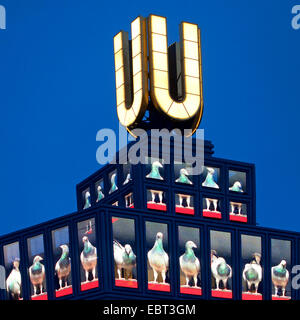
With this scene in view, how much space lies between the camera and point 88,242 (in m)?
146

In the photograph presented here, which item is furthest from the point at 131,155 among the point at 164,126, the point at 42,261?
the point at 42,261

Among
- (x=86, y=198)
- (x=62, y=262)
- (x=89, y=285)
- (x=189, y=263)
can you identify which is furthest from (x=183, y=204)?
(x=89, y=285)

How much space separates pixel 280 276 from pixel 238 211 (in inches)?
348

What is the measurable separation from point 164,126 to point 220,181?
900 centimetres

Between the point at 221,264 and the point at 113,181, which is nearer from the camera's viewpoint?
the point at 221,264

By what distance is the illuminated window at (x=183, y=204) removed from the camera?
511 ft

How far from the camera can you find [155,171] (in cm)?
15488

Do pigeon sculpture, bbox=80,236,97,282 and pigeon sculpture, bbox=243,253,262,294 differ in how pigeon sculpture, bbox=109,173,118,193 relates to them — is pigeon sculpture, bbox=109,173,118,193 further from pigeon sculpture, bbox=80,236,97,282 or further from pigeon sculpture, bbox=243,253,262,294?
pigeon sculpture, bbox=243,253,262,294

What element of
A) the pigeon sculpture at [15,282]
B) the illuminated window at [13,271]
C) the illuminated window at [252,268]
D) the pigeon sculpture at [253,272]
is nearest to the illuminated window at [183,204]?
the illuminated window at [252,268]

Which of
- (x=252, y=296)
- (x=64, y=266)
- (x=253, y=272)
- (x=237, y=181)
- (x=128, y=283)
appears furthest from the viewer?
(x=237, y=181)

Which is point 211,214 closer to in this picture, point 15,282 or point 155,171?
point 155,171
